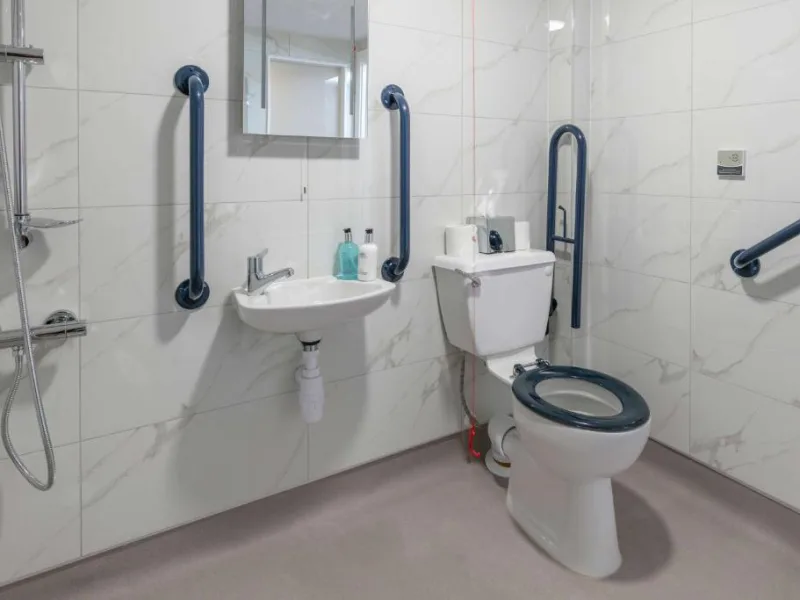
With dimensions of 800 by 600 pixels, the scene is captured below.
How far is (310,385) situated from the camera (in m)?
1.75

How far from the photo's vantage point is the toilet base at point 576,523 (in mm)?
1618

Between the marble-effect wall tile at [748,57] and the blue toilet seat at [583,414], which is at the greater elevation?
the marble-effect wall tile at [748,57]

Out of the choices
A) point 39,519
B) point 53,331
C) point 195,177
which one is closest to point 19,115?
point 195,177

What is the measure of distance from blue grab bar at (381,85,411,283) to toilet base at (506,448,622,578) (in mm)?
820

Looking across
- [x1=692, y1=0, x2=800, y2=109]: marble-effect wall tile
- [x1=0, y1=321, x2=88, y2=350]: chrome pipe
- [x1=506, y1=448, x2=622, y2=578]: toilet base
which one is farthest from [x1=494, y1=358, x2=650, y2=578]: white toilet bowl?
[x1=0, y1=321, x2=88, y2=350]: chrome pipe

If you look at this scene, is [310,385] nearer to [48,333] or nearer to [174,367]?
[174,367]

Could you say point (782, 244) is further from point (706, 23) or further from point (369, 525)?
point (369, 525)

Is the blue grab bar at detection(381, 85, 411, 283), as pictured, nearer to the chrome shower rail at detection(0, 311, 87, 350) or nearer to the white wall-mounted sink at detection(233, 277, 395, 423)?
the white wall-mounted sink at detection(233, 277, 395, 423)

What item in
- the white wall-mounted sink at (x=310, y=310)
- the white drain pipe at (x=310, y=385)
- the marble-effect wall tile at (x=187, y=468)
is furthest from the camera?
the white drain pipe at (x=310, y=385)

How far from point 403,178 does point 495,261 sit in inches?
16.9

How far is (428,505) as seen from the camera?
1985 mm

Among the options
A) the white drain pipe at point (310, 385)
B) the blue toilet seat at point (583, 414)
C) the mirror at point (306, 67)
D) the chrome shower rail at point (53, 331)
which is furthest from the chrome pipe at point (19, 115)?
the blue toilet seat at point (583, 414)

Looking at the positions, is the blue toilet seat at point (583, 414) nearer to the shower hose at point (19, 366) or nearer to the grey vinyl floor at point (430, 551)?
the grey vinyl floor at point (430, 551)

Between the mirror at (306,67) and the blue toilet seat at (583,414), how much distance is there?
0.97 metres
